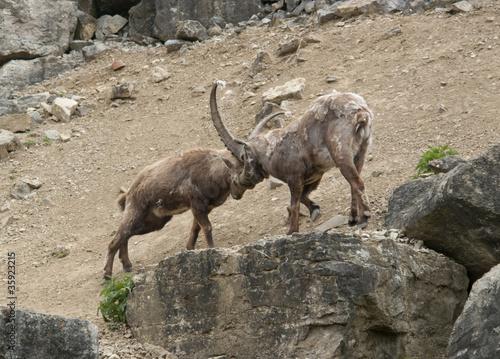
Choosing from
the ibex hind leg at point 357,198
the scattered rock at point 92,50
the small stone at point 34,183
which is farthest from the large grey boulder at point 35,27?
the ibex hind leg at point 357,198

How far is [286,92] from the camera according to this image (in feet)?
47.8

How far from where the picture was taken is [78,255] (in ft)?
37.8

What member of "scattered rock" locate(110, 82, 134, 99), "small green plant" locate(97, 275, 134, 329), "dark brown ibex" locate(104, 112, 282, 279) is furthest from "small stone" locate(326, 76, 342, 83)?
"small green plant" locate(97, 275, 134, 329)

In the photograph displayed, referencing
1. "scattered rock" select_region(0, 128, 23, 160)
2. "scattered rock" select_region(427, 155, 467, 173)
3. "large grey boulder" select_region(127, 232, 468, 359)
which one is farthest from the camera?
"scattered rock" select_region(0, 128, 23, 160)

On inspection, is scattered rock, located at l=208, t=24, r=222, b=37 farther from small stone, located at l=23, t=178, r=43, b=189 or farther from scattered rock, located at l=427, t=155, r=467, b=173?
scattered rock, located at l=427, t=155, r=467, b=173

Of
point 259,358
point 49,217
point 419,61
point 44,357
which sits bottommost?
point 49,217

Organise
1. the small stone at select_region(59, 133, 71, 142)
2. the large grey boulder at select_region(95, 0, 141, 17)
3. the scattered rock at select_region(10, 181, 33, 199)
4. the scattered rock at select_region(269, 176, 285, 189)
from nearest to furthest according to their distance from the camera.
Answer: the scattered rock at select_region(269, 176, 285, 189) → the scattered rock at select_region(10, 181, 33, 199) → the small stone at select_region(59, 133, 71, 142) → the large grey boulder at select_region(95, 0, 141, 17)

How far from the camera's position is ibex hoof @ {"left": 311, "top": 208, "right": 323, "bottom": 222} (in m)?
9.50

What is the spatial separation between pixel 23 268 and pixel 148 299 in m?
5.08

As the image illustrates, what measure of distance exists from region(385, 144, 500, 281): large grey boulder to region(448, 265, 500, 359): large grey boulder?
0.87 meters

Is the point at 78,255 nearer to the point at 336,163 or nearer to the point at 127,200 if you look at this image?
the point at 127,200

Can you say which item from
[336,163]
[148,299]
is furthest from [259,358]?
[336,163]

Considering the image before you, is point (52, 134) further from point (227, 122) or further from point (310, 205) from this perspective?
point (310, 205)

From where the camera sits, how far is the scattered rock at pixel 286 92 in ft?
47.4
